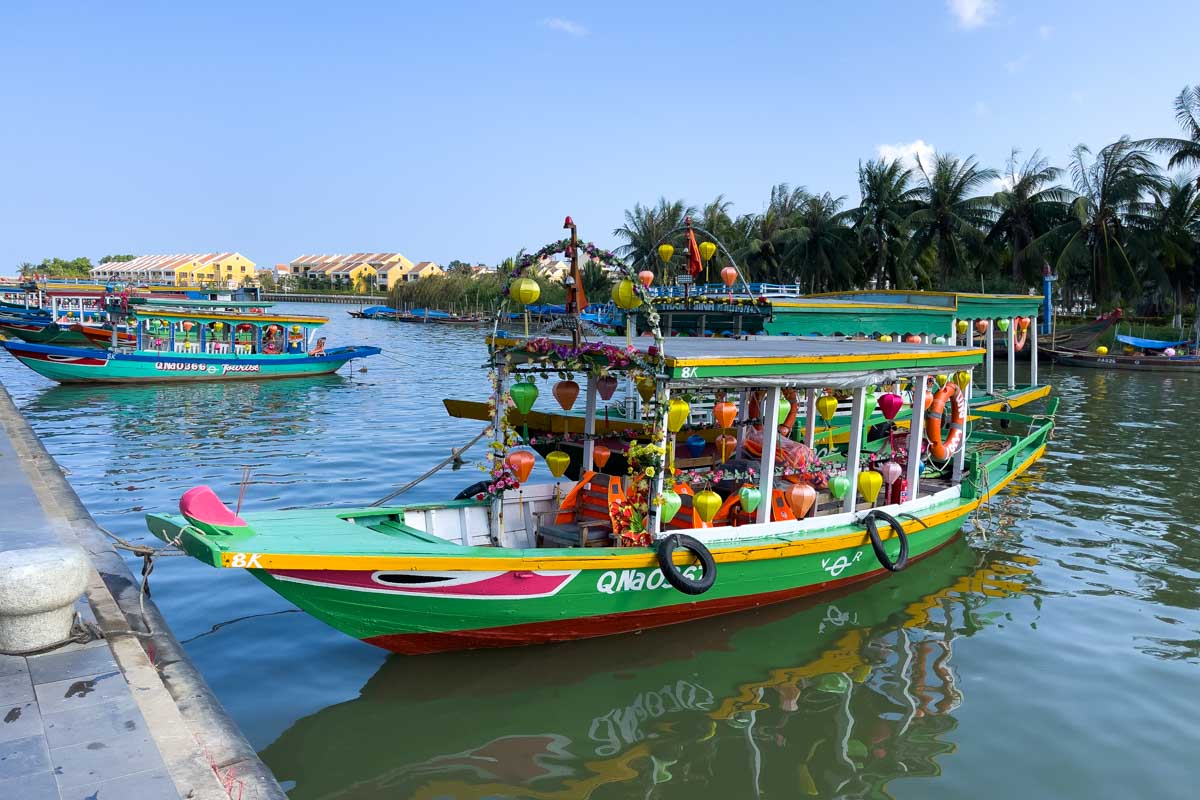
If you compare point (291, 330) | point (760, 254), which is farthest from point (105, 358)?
point (760, 254)

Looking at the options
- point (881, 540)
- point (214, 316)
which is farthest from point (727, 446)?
point (214, 316)

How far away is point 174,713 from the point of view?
4.92m

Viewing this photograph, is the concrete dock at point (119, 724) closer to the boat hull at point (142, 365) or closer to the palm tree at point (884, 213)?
the boat hull at point (142, 365)

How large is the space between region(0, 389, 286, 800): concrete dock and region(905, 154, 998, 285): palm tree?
4028 cm

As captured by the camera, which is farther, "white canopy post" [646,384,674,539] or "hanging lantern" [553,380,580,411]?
"hanging lantern" [553,380,580,411]

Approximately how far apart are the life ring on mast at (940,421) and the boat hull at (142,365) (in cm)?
2370

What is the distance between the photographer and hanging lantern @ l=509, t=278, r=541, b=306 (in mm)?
7534

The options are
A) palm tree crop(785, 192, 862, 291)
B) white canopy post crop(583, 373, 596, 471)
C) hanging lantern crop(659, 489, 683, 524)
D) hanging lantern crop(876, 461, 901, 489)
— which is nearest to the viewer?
hanging lantern crop(659, 489, 683, 524)

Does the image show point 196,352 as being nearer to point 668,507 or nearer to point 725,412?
point 725,412

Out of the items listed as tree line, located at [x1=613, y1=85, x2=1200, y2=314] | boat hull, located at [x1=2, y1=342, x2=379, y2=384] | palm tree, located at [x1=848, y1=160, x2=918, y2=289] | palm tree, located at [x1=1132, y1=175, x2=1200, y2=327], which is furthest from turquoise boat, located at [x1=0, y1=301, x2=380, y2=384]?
palm tree, located at [x1=1132, y1=175, x2=1200, y2=327]

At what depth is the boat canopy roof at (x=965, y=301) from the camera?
19531 millimetres

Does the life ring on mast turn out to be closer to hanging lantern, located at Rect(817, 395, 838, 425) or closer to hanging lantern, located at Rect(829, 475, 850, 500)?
hanging lantern, located at Rect(817, 395, 838, 425)

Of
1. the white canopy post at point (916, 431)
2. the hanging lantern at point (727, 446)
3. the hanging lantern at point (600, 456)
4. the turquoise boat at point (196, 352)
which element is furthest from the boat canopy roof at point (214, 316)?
the white canopy post at point (916, 431)

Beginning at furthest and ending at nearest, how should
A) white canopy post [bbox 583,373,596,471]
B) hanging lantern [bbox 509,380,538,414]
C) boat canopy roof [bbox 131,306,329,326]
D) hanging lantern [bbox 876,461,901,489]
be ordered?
boat canopy roof [bbox 131,306,329,326] < hanging lantern [bbox 876,461,901,489] < white canopy post [bbox 583,373,596,471] < hanging lantern [bbox 509,380,538,414]
